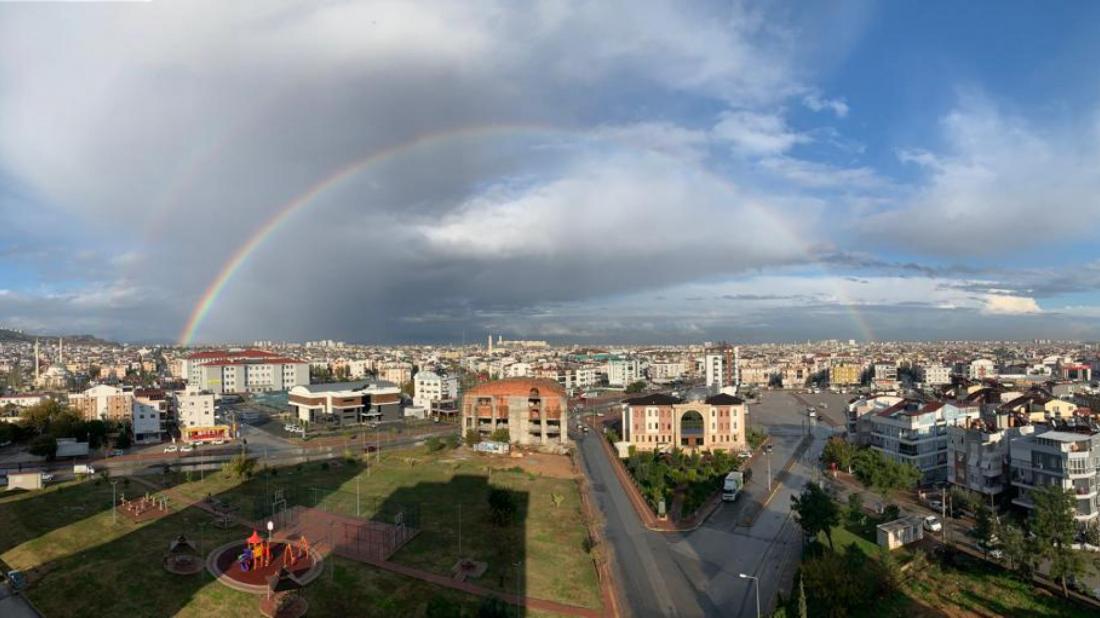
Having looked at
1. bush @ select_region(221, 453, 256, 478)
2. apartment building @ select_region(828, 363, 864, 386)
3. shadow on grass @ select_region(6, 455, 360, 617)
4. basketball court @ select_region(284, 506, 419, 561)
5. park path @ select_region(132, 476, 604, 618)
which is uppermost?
bush @ select_region(221, 453, 256, 478)

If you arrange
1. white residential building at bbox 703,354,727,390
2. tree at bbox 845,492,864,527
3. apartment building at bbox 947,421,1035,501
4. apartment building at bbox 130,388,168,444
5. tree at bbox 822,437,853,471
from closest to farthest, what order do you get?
tree at bbox 845,492,864,527 < apartment building at bbox 947,421,1035,501 < tree at bbox 822,437,853,471 < apartment building at bbox 130,388,168,444 < white residential building at bbox 703,354,727,390

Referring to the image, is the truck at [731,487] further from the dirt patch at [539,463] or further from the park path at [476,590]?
the park path at [476,590]

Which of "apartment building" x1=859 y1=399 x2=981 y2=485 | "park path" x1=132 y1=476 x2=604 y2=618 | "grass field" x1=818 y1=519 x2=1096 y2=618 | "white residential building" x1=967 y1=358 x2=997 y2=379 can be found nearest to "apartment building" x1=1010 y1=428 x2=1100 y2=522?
"apartment building" x1=859 y1=399 x2=981 y2=485

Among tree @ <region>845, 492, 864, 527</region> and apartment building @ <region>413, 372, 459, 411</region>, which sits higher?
apartment building @ <region>413, 372, 459, 411</region>

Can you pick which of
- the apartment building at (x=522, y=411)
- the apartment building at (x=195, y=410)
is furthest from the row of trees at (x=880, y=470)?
the apartment building at (x=195, y=410)

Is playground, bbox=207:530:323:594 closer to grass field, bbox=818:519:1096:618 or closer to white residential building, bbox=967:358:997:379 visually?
grass field, bbox=818:519:1096:618

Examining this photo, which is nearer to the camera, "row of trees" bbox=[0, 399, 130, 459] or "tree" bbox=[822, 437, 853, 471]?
"tree" bbox=[822, 437, 853, 471]

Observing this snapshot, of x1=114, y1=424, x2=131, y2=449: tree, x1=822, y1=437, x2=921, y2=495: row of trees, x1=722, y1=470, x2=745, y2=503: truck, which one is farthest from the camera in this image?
x1=114, y1=424, x2=131, y2=449: tree
